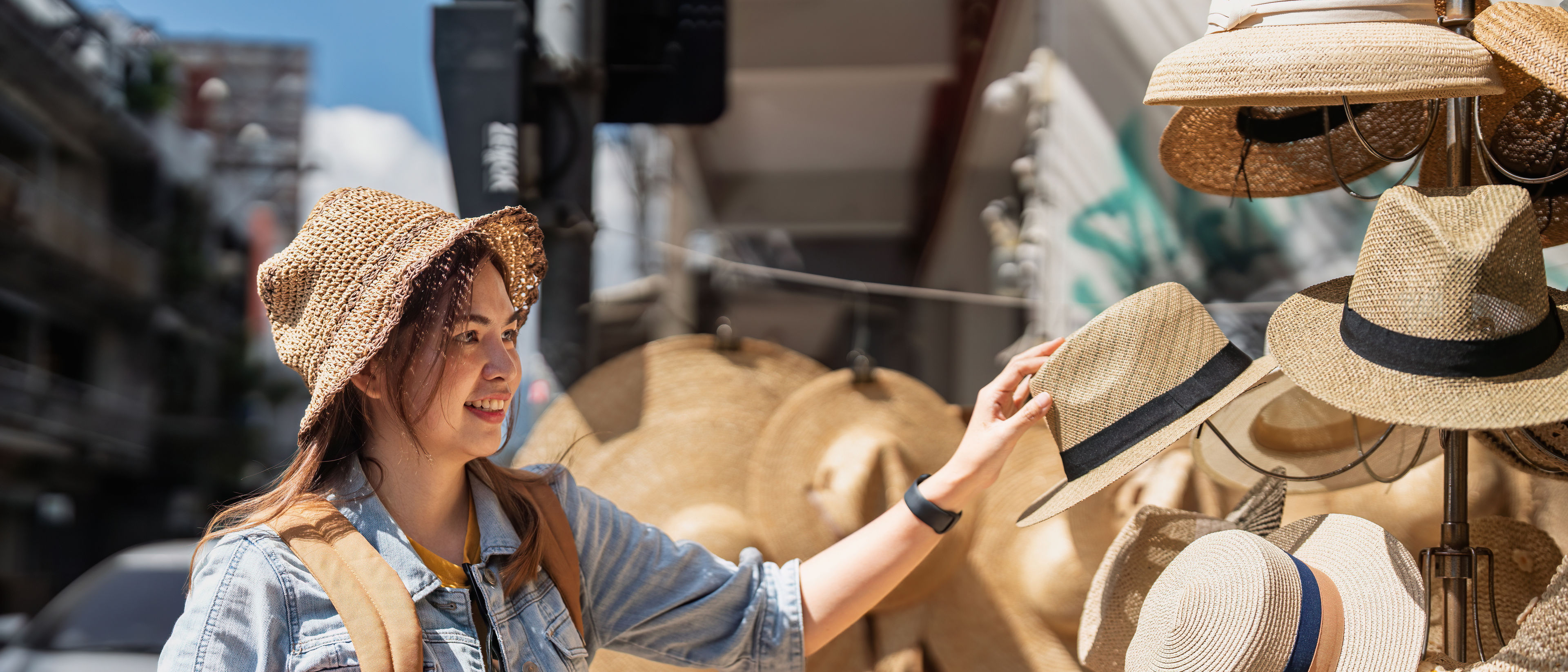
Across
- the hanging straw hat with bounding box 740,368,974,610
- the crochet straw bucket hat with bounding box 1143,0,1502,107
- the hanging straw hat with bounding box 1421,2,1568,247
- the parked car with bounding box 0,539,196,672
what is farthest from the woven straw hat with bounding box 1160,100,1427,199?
the parked car with bounding box 0,539,196,672

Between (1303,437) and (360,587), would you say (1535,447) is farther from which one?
(360,587)

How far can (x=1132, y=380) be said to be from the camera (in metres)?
1.40

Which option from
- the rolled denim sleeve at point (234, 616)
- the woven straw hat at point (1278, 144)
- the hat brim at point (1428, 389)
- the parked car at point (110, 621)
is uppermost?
the woven straw hat at point (1278, 144)

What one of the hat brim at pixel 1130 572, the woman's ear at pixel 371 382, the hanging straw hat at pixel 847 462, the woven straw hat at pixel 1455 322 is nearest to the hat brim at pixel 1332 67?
the woven straw hat at pixel 1455 322

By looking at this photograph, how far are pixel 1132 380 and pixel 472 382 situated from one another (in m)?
0.84

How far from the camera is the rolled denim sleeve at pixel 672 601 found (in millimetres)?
1460

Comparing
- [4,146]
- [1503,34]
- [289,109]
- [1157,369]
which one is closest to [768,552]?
[1157,369]

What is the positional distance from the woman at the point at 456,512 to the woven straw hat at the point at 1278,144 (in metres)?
0.46

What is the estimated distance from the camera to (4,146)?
1367cm

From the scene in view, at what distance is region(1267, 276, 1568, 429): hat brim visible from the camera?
1.05 m

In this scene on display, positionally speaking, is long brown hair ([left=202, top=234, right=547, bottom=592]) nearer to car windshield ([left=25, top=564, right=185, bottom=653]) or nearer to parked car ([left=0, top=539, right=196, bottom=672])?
parked car ([left=0, top=539, right=196, bottom=672])

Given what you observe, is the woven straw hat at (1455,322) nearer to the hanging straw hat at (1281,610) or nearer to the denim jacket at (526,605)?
the hanging straw hat at (1281,610)

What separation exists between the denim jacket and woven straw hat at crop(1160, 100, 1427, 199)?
0.90 metres

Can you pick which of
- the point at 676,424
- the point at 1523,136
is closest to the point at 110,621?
the point at 676,424
